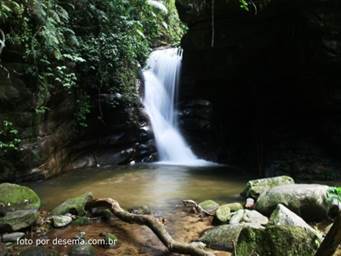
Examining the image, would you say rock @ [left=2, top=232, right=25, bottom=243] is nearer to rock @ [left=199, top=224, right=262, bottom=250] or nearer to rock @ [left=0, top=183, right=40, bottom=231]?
rock @ [left=0, top=183, right=40, bottom=231]

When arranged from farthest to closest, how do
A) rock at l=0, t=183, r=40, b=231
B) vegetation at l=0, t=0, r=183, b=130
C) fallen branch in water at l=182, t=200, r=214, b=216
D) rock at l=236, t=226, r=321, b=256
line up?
vegetation at l=0, t=0, r=183, b=130 → fallen branch in water at l=182, t=200, r=214, b=216 → rock at l=0, t=183, r=40, b=231 → rock at l=236, t=226, r=321, b=256

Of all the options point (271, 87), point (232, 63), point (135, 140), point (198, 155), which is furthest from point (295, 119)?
point (135, 140)

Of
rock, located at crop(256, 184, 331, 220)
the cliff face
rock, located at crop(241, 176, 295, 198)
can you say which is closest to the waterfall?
the cliff face

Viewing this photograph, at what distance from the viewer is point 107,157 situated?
1138 centimetres

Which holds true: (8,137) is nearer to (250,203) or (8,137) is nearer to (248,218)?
(250,203)

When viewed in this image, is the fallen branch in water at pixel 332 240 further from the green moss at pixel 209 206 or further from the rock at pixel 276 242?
the green moss at pixel 209 206

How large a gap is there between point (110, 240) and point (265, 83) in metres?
8.93

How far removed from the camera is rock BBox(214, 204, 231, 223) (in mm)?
5468

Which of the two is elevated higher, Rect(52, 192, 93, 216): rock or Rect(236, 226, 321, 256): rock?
Rect(236, 226, 321, 256): rock

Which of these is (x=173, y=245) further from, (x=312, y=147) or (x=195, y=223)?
(x=312, y=147)

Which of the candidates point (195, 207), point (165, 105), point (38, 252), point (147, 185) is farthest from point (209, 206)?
point (165, 105)

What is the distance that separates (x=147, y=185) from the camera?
830 cm

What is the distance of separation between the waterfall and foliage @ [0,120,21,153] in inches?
220

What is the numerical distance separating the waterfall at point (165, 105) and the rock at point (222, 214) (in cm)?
617
